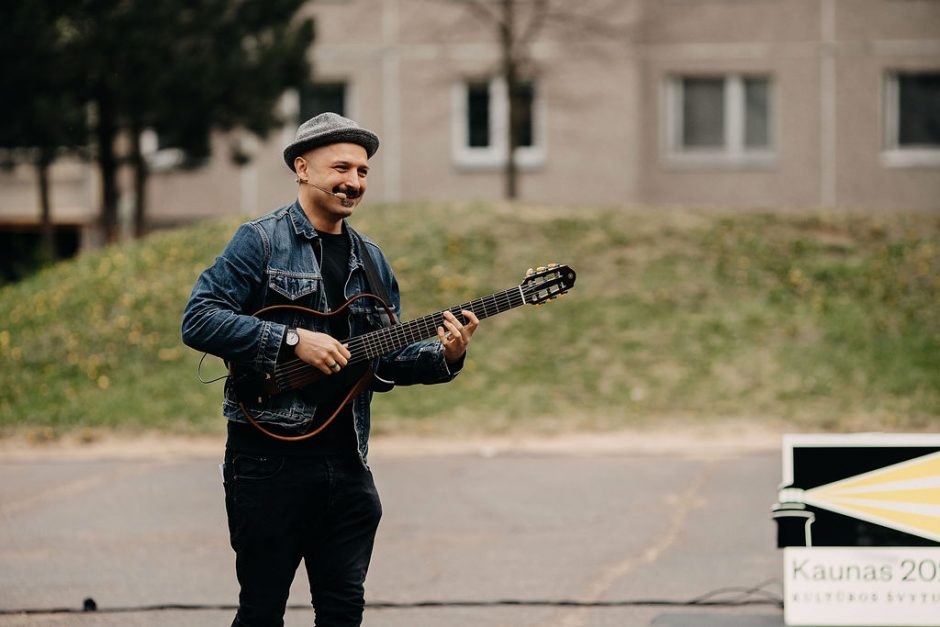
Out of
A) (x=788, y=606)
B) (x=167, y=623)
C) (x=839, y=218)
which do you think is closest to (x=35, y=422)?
(x=167, y=623)

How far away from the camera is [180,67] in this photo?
1772cm

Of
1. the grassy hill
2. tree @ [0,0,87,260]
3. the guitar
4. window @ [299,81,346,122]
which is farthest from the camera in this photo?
window @ [299,81,346,122]

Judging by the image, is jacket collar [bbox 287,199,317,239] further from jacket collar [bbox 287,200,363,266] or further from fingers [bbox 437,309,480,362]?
fingers [bbox 437,309,480,362]

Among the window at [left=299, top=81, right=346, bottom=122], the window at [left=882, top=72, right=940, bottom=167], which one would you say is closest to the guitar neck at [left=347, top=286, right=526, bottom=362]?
the window at [left=299, top=81, right=346, bottom=122]

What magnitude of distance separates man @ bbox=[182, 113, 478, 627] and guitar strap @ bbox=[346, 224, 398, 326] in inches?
0.7

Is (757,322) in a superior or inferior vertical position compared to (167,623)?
superior

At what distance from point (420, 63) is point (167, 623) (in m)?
21.0

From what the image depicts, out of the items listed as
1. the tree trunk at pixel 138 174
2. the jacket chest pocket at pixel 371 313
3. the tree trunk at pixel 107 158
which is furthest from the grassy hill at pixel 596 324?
the jacket chest pocket at pixel 371 313

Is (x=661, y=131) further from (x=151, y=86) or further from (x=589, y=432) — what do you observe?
(x=589, y=432)

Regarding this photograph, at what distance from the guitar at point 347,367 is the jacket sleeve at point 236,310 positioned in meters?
0.07

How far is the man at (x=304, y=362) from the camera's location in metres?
4.16

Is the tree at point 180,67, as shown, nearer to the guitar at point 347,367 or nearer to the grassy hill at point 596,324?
the grassy hill at point 596,324

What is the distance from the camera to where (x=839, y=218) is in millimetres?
17891

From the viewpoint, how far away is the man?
4.16m
